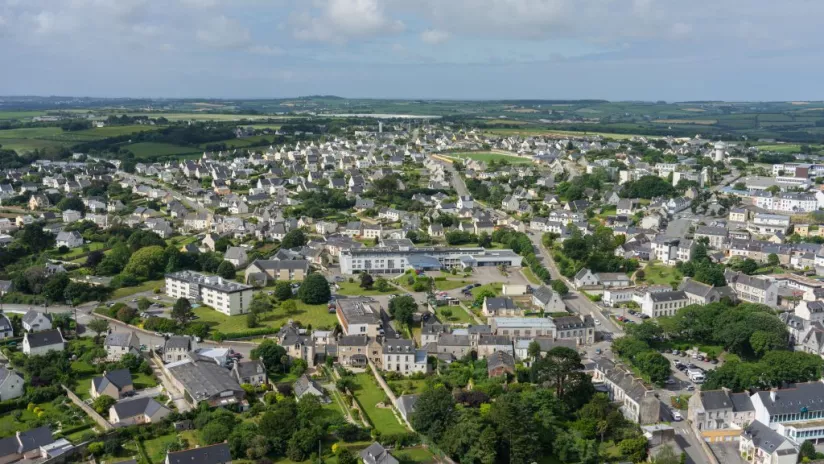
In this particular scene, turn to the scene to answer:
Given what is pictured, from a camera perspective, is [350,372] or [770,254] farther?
[770,254]

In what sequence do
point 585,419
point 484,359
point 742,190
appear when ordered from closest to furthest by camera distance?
point 585,419 < point 484,359 < point 742,190

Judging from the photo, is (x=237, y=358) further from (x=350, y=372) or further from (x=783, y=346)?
(x=783, y=346)

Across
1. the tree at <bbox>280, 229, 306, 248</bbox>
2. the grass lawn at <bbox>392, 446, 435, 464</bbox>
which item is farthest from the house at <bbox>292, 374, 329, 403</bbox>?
the tree at <bbox>280, 229, 306, 248</bbox>

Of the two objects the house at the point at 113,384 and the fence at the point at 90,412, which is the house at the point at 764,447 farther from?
the house at the point at 113,384

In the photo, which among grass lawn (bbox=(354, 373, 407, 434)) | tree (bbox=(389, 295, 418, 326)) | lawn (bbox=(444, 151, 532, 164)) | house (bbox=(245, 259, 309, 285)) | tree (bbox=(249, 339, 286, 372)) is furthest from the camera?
lawn (bbox=(444, 151, 532, 164))

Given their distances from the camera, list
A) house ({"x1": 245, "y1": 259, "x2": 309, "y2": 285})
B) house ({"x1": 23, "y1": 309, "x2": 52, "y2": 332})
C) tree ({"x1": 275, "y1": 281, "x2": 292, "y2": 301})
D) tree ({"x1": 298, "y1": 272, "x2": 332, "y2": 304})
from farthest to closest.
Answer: house ({"x1": 245, "y1": 259, "x2": 309, "y2": 285}) < tree ({"x1": 275, "y1": 281, "x2": 292, "y2": 301}) < tree ({"x1": 298, "y1": 272, "x2": 332, "y2": 304}) < house ({"x1": 23, "y1": 309, "x2": 52, "y2": 332})

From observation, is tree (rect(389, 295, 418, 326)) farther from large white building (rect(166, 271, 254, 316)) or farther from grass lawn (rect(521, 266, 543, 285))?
grass lawn (rect(521, 266, 543, 285))

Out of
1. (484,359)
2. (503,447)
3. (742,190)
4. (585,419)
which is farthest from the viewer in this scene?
(742,190)

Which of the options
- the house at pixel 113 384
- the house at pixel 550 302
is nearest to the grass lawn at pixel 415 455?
the house at pixel 113 384

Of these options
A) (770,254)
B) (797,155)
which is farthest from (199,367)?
(797,155)
